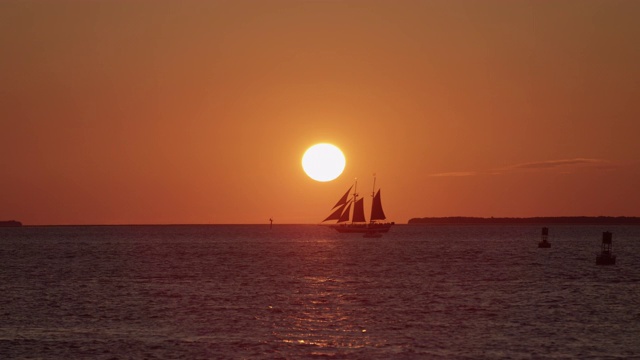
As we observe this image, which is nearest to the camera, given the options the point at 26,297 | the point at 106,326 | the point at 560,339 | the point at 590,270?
the point at 560,339

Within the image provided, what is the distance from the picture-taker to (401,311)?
60125mm

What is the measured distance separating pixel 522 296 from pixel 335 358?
35.1m

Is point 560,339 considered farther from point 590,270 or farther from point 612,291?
point 590,270

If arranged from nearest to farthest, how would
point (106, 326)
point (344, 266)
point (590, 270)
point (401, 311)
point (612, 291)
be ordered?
point (106, 326), point (401, 311), point (612, 291), point (590, 270), point (344, 266)

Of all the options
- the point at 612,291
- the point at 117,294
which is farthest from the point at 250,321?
the point at 612,291

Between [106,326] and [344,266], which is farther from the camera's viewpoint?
[344,266]

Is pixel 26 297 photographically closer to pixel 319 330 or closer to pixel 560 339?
pixel 319 330

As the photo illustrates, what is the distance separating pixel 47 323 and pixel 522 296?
38.4 meters

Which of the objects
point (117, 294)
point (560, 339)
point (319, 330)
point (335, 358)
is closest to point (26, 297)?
point (117, 294)

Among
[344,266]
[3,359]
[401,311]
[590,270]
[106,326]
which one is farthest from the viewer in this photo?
[344,266]

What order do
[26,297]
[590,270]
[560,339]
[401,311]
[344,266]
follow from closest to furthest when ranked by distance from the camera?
[560,339]
[401,311]
[26,297]
[590,270]
[344,266]

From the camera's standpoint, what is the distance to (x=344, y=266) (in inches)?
4596

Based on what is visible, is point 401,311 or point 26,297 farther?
point 26,297

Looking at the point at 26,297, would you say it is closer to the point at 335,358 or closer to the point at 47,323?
the point at 47,323
